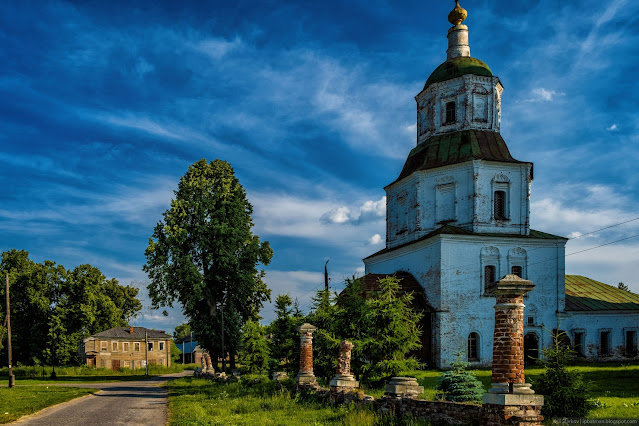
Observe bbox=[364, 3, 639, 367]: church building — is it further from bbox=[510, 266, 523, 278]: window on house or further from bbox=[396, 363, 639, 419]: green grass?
bbox=[396, 363, 639, 419]: green grass

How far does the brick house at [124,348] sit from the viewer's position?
170 ft

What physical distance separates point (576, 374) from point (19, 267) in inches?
1982

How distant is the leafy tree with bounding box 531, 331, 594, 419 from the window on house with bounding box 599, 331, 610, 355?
25194 mm

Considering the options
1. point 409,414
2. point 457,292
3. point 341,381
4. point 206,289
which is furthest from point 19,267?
point 409,414

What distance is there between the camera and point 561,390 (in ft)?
34.0

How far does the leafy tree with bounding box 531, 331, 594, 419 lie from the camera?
1023 centimetres

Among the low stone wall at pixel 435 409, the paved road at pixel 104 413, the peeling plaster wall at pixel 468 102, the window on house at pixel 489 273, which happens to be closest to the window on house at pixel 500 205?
the window on house at pixel 489 273

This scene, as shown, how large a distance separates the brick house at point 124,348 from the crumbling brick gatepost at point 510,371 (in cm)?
4616

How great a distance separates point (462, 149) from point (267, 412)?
23989 millimetres

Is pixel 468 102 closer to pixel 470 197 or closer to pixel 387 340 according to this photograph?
pixel 470 197

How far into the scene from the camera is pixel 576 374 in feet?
35.2

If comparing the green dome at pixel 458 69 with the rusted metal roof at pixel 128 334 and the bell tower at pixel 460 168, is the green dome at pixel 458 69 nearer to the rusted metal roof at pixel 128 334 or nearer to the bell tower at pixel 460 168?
the bell tower at pixel 460 168

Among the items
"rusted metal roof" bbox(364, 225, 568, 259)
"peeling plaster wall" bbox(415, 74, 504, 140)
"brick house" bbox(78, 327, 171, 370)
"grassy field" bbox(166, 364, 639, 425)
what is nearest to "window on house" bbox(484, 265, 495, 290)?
"rusted metal roof" bbox(364, 225, 568, 259)

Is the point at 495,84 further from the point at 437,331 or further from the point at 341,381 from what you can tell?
the point at 341,381
